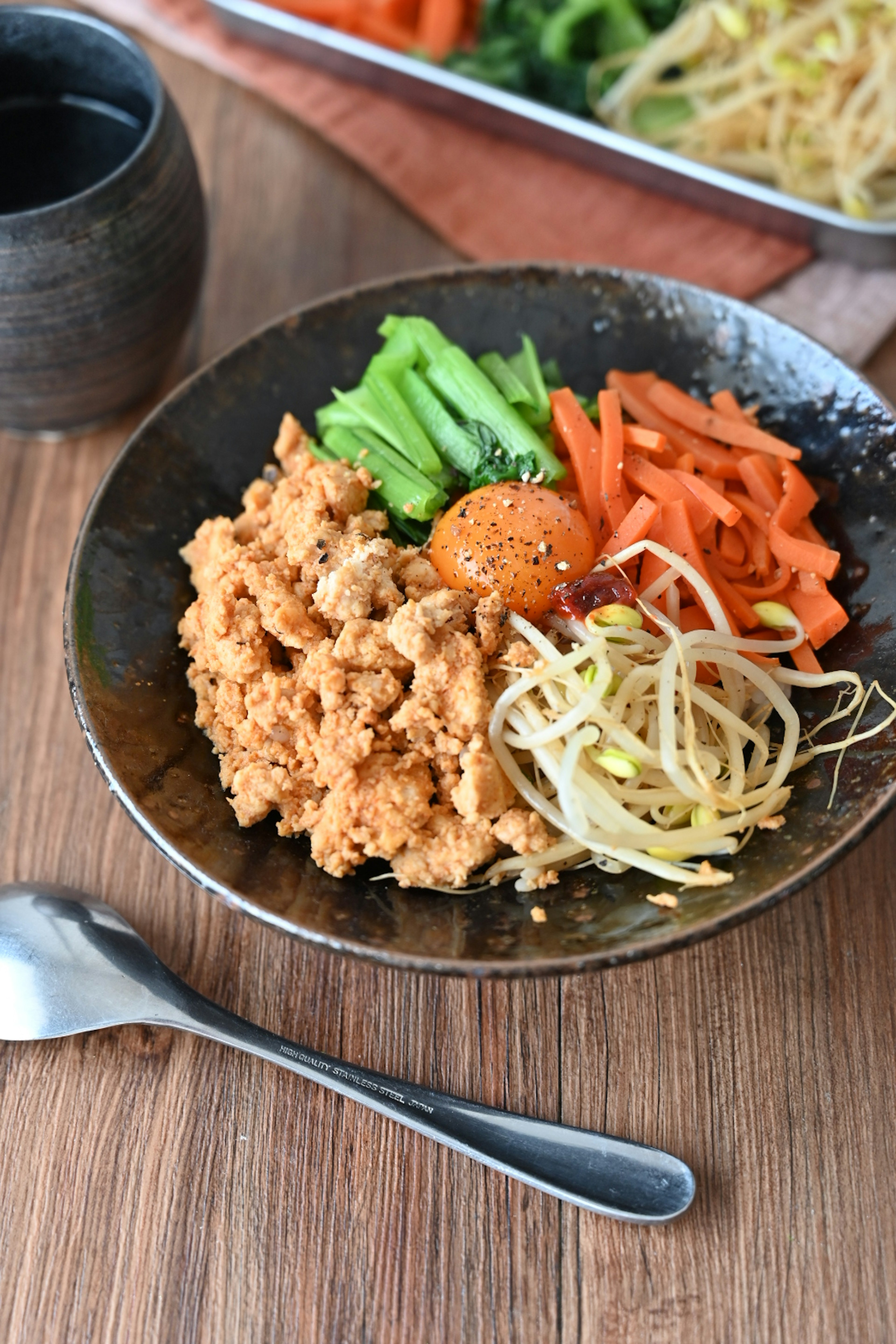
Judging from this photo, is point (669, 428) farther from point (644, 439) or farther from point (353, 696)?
point (353, 696)

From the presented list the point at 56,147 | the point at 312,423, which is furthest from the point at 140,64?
the point at 312,423

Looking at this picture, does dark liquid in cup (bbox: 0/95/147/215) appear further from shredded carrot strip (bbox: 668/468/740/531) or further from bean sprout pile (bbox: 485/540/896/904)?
bean sprout pile (bbox: 485/540/896/904)

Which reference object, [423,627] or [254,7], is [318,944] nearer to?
[423,627]

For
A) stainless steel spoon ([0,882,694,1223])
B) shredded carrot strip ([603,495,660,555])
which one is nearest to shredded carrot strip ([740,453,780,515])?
shredded carrot strip ([603,495,660,555])

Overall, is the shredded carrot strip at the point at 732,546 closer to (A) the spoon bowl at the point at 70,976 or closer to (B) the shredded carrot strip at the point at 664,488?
(B) the shredded carrot strip at the point at 664,488

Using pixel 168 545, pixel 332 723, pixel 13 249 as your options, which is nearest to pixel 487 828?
pixel 332 723

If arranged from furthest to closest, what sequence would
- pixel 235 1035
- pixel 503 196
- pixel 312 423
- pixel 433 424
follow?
1. pixel 503 196
2. pixel 312 423
3. pixel 433 424
4. pixel 235 1035

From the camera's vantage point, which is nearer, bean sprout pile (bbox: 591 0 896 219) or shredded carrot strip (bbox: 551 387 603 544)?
shredded carrot strip (bbox: 551 387 603 544)
